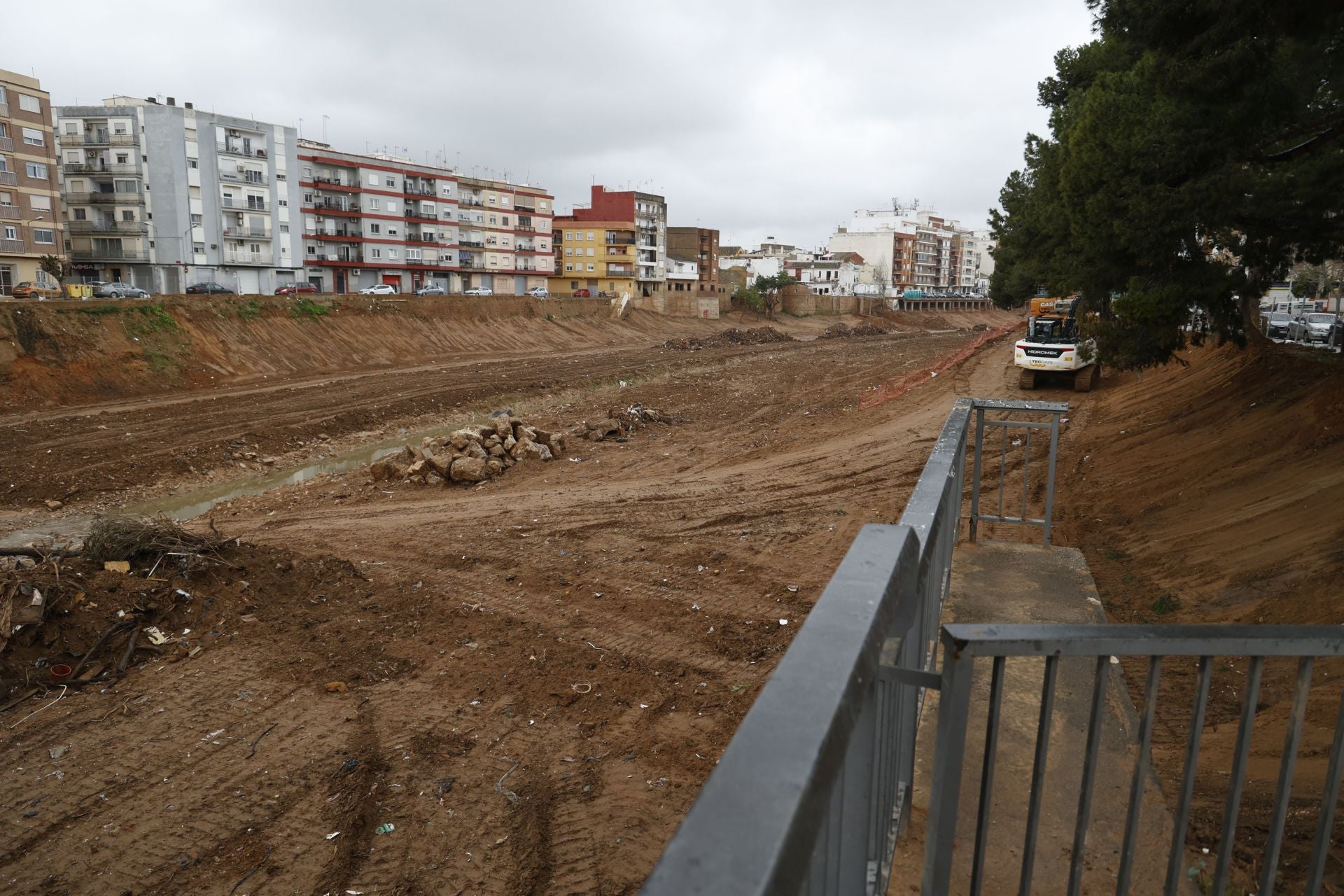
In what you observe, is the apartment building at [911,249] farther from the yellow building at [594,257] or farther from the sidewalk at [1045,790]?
the sidewalk at [1045,790]

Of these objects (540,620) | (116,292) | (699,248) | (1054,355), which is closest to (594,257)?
(699,248)

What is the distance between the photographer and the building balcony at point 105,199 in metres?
59.2

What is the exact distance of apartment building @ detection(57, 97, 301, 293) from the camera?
59.0 m

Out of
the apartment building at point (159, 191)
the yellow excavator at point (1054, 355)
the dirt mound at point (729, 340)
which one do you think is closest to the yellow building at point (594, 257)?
the dirt mound at point (729, 340)

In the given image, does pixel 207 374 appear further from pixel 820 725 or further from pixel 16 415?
pixel 820 725

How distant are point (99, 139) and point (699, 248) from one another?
63983 millimetres

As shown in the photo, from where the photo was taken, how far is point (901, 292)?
125 meters

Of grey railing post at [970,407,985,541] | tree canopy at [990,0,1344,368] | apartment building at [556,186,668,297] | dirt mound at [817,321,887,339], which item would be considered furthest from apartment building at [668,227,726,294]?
grey railing post at [970,407,985,541]

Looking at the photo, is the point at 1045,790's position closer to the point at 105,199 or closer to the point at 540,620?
the point at 540,620

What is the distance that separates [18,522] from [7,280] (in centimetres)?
4490

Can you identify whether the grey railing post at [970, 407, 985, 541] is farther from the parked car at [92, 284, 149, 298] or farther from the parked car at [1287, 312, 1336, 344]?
the parked car at [92, 284, 149, 298]

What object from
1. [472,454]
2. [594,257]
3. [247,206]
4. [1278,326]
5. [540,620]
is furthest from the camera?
[594,257]

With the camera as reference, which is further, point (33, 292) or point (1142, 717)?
point (33, 292)

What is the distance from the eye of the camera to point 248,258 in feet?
210
